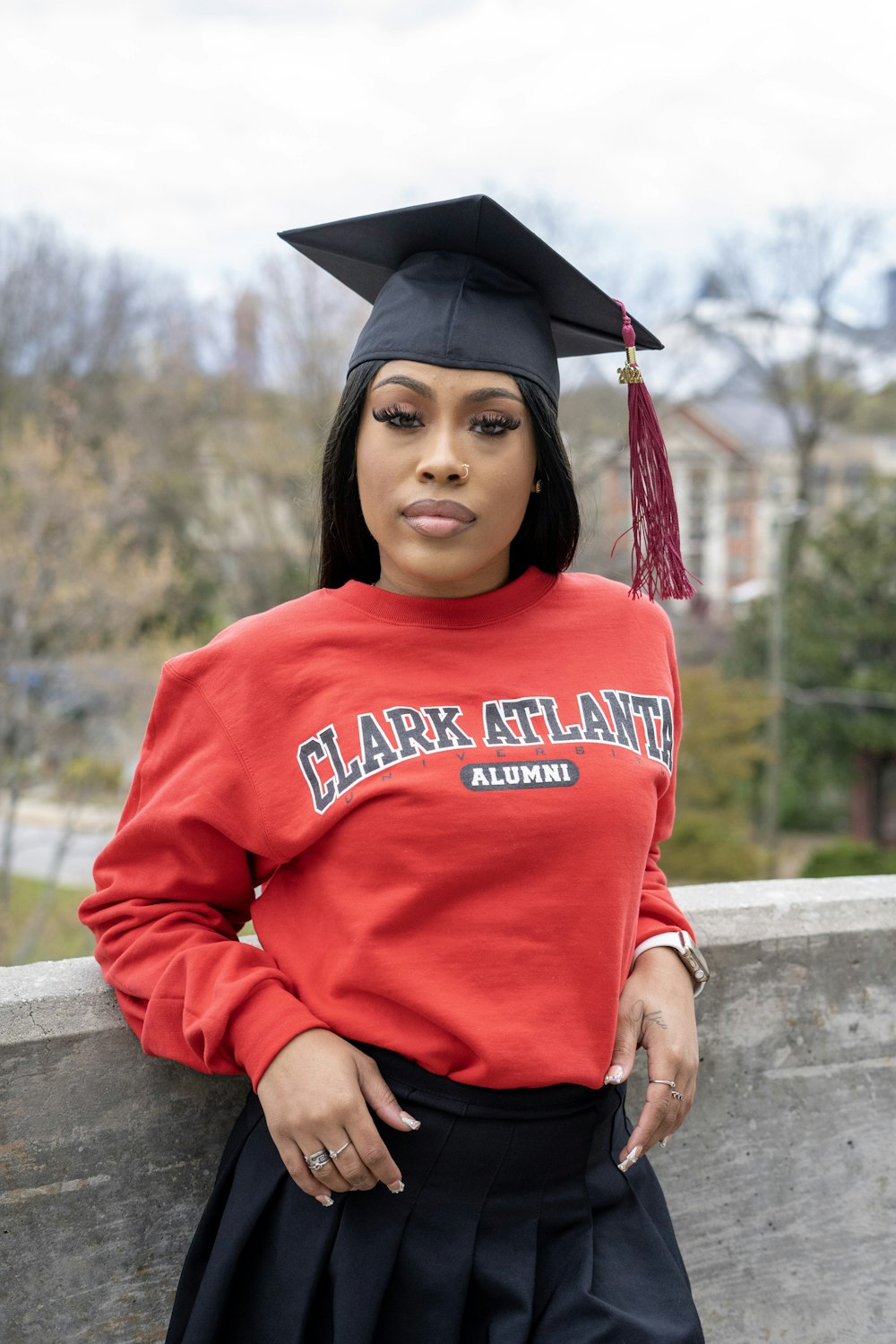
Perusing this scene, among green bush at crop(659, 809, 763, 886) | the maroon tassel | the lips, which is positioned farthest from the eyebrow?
green bush at crop(659, 809, 763, 886)

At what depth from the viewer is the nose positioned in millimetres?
1481

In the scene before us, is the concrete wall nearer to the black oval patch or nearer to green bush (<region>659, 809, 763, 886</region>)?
the black oval patch

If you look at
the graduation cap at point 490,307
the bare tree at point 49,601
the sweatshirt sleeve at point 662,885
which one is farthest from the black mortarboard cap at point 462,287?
the bare tree at point 49,601

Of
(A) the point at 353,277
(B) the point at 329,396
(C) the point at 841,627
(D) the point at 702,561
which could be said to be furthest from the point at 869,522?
(A) the point at 353,277

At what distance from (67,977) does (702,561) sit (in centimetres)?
3833

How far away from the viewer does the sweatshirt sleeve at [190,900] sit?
4.64 ft

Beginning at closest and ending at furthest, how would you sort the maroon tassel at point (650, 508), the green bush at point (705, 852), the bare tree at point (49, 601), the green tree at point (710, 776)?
the maroon tassel at point (650, 508), the bare tree at point (49, 601), the green bush at point (705, 852), the green tree at point (710, 776)

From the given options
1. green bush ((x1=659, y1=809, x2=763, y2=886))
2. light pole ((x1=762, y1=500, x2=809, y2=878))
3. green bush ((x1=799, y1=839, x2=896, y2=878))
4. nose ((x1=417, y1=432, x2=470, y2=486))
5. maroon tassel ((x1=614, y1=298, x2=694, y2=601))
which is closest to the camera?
nose ((x1=417, y1=432, x2=470, y2=486))

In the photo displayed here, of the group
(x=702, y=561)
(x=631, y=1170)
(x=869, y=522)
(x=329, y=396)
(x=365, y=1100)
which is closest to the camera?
(x=365, y=1100)

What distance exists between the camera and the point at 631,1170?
1.62 meters

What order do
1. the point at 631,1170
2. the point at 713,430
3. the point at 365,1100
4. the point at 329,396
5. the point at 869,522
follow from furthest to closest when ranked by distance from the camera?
the point at 713,430 < the point at 329,396 < the point at 869,522 < the point at 631,1170 < the point at 365,1100

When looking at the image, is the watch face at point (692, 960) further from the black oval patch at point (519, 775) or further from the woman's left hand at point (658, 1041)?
the black oval patch at point (519, 775)

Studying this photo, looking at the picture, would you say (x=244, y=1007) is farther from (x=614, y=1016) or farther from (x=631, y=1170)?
(x=631, y=1170)

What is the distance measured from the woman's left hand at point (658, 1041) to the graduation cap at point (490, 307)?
1.66ft
